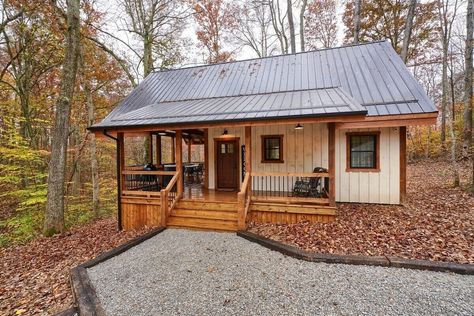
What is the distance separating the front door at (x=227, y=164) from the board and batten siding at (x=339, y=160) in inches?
12.3

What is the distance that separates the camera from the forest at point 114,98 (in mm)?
5082

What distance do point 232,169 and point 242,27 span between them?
13857 millimetres

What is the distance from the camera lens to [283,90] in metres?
8.10

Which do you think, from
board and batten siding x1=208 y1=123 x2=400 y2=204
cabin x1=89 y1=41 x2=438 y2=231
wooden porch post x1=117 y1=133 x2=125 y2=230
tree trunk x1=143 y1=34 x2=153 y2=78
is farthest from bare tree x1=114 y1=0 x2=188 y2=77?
board and batten siding x1=208 y1=123 x2=400 y2=204

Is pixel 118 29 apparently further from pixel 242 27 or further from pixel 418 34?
pixel 418 34

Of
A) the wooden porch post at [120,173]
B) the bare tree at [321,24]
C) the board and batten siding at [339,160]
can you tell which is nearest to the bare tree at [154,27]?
the wooden porch post at [120,173]

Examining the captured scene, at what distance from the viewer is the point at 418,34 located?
14.3m

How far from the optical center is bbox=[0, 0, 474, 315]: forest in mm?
5082

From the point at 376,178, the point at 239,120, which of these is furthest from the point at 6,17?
the point at 376,178

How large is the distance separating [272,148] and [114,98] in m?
10.7

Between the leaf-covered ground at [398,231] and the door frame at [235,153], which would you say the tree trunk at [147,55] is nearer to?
the door frame at [235,153]

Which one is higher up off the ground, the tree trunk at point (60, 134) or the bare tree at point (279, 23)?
the bare tree at point (279, 23)

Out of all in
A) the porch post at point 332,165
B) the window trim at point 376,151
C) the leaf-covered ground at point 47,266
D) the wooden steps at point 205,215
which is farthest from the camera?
the window trim at point 376,151

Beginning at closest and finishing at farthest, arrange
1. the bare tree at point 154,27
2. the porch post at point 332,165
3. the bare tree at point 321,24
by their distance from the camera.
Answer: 1. the porch post at point 332,165
2. the bare tree at point 154,27
3. the bare tree at point 321,24
